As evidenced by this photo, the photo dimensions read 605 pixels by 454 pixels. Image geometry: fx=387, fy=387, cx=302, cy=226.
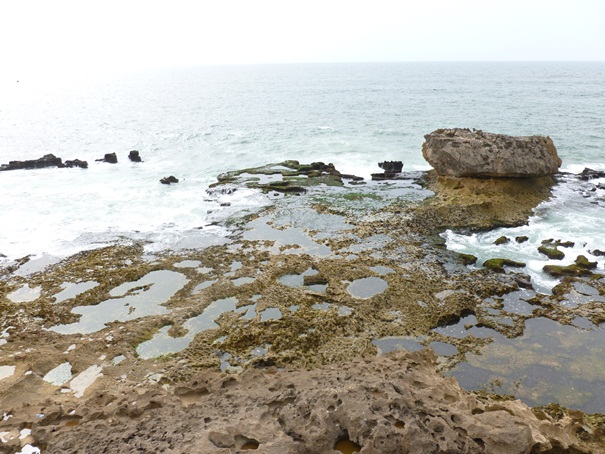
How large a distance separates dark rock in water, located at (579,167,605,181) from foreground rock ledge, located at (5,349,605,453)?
25.9 meters

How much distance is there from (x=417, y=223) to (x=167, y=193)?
757 inches

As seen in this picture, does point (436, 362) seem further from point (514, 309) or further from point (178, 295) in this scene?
point (178, 295)

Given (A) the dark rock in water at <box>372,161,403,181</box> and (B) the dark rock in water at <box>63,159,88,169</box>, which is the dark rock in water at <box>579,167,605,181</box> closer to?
(A) the dark rock in water at <box>372,161,403,181</box>

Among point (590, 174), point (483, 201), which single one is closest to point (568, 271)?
point (483, 201)

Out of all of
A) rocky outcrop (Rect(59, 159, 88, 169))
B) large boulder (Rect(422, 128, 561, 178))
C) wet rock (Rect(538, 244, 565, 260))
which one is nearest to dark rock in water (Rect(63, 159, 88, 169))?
rocky outcrop (Rect(59, 159, 88, 169))

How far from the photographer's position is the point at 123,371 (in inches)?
499

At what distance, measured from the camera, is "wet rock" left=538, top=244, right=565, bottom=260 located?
62.4ft

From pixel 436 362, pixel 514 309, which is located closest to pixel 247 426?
pixel 436 362

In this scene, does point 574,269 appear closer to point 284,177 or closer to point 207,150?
point 284,177

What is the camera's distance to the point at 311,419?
8422 mm

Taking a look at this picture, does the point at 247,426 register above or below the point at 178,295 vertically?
above

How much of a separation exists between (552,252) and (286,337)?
14192mm

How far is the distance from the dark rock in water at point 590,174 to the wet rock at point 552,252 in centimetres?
1479

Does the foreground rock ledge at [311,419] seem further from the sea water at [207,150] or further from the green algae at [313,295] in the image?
the sea water at [207,150]
